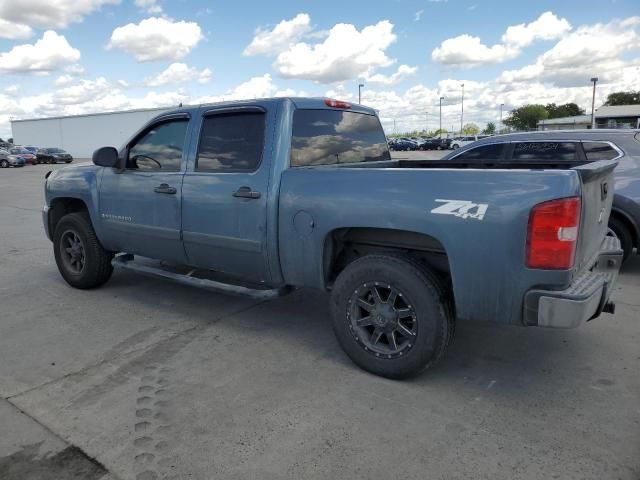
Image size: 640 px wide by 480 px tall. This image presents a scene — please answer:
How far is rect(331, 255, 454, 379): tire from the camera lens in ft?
10.3

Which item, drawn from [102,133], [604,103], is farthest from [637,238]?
[604,103]

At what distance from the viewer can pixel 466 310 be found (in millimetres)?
3023

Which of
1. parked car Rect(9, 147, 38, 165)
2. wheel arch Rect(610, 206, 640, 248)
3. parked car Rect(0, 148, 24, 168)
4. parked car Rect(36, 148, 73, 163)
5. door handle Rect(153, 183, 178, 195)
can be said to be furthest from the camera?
parked car Rect(36, 148, 73, 163)

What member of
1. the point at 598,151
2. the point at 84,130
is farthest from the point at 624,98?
the point at 598,151

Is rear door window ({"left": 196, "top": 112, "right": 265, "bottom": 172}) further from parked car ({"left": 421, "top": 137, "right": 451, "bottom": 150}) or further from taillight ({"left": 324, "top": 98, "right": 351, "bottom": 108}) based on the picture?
parked car ({"left": 421, "top": 137, "right": 451, "bottom": 150})

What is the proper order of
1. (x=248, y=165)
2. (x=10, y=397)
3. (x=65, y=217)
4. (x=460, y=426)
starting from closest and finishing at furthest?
(x=460, y=426) → (x=10, y=397) → (x=248, y=165) → (x=65, y=217)

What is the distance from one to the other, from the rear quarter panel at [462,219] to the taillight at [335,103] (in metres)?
0.97

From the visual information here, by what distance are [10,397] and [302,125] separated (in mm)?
2748

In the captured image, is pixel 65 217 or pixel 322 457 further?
pixel 65 217

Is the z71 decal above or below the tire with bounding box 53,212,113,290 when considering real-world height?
above

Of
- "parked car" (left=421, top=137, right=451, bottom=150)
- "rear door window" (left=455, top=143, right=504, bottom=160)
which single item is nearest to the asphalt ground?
"rear door window" (left=455, top=143, right=504, bottom=160)

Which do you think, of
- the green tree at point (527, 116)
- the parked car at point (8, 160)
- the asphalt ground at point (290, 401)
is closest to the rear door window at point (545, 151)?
the asphalt ground at point (290, 401)

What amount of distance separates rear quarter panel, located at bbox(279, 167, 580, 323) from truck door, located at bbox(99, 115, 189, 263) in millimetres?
1449

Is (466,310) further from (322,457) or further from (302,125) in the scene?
(302,125)
